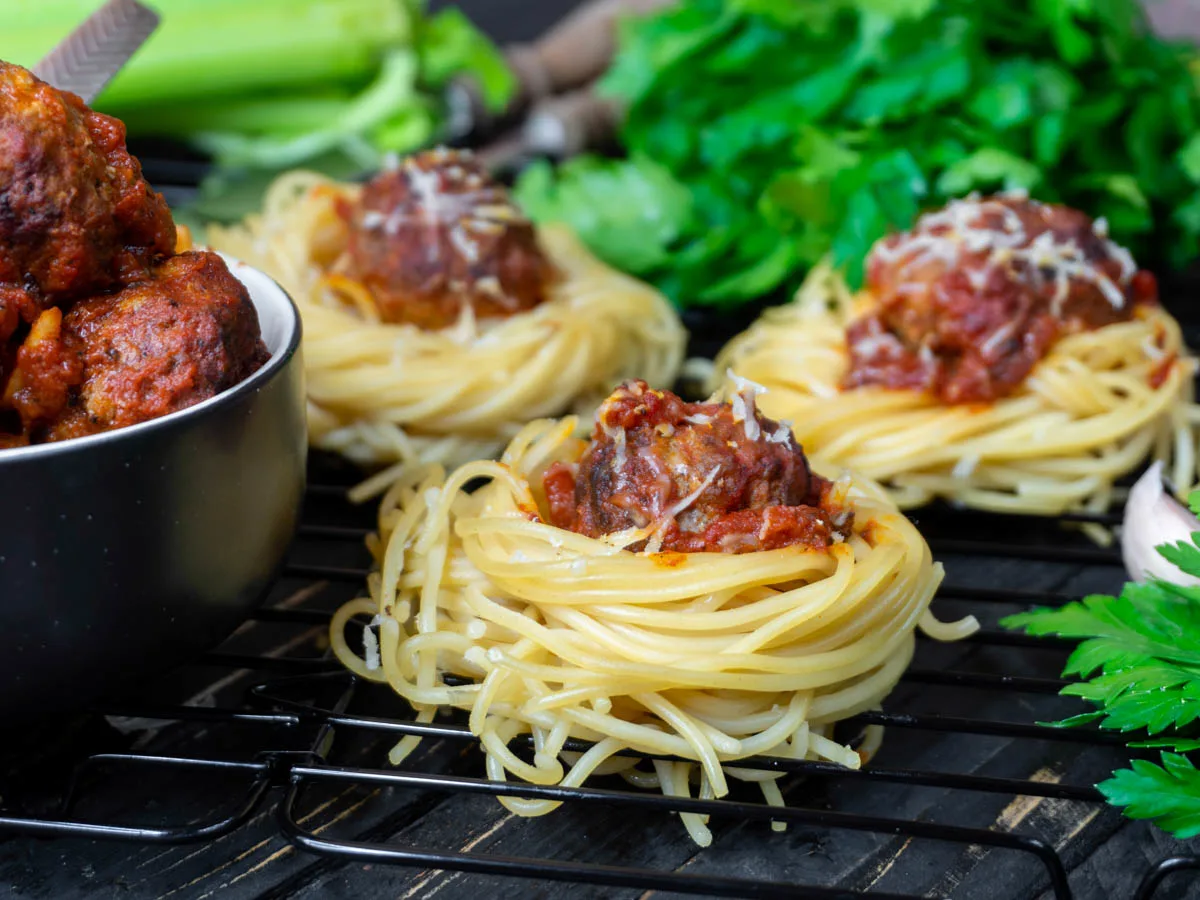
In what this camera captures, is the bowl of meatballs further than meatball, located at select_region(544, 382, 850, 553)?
No

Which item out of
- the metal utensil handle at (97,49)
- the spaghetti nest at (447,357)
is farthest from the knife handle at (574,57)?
the metal utensil handle at (97,49)

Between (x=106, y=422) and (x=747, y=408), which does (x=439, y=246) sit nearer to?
(x=747, y=408)

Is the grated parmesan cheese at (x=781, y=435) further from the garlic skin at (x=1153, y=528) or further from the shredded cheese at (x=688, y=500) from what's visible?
the garlic skin at (x=1153, y=528)

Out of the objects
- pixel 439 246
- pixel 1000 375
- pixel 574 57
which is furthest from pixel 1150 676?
pixel 574 57

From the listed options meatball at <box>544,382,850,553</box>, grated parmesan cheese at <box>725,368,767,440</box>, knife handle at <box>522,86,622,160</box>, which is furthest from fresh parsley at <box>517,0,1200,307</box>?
meatball at <box>544,382,850,553</box>

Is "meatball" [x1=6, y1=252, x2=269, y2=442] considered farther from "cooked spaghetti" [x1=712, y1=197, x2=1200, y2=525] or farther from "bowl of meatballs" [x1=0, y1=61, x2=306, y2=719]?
"cooked spaghetti" [x1=712, y1=197, x2=1200, y2=525]
